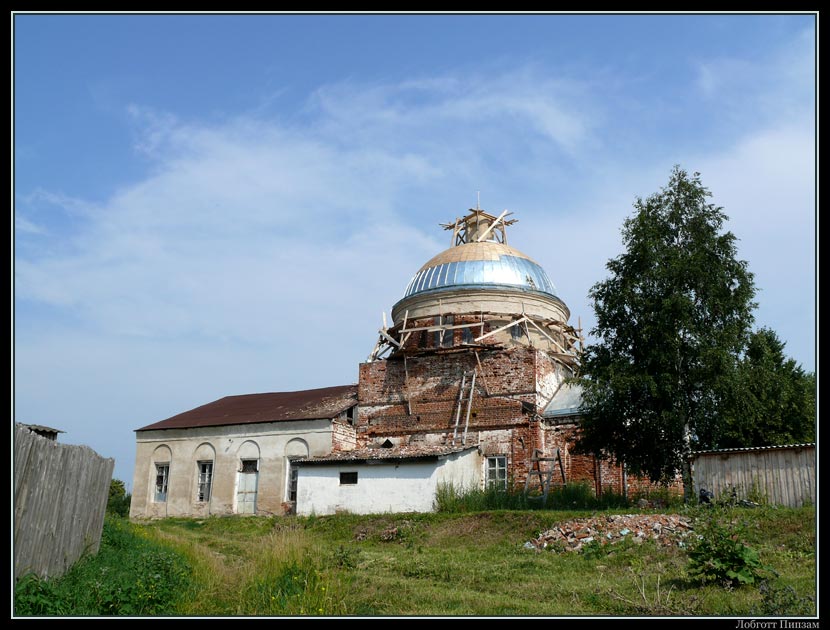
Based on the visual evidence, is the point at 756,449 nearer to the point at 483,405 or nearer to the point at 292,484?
the point at 483,405

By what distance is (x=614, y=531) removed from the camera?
620 inches

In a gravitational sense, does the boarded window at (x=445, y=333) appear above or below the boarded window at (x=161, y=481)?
above

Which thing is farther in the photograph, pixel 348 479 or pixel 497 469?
pixel 497 469

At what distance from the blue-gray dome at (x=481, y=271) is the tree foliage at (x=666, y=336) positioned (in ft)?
30.1

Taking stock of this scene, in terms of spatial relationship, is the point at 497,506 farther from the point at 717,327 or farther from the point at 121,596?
the point at 121,596

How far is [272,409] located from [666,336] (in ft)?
51.4

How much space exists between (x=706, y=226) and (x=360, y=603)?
1492 cm

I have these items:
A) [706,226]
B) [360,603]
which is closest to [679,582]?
[360,603]

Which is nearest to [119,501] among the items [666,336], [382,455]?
[382,455]

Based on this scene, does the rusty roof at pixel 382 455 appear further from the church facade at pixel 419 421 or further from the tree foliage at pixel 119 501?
the tree foliage at pixel 119 501

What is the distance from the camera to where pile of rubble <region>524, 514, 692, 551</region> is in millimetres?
15180

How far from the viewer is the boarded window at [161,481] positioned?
30391 mm

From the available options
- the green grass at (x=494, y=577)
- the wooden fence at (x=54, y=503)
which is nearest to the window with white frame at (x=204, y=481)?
the green grass at (x=494, y=577)

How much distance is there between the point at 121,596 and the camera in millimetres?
8922
